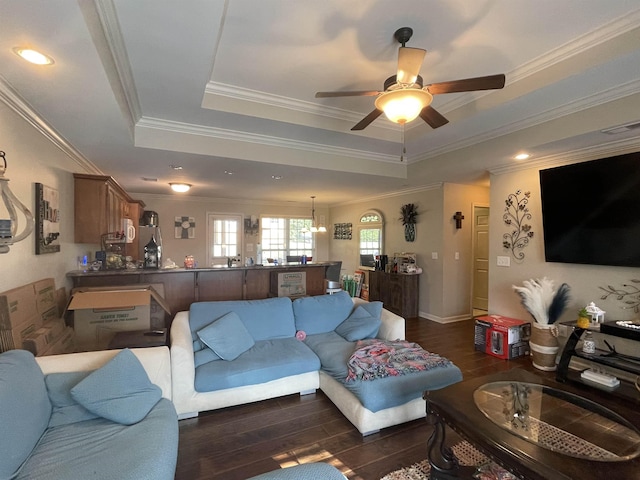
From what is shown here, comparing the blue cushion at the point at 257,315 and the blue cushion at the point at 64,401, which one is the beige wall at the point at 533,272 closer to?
the blue cushion at the point at 257,315

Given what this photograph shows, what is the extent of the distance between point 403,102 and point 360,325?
216 centimetres

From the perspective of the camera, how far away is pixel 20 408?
1.49 m

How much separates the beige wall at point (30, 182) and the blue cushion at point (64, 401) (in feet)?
2.74

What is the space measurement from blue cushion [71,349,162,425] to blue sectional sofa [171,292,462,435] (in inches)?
17.2

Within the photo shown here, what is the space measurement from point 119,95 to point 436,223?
4867 mm

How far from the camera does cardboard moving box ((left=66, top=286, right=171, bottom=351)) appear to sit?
2729 millimetres

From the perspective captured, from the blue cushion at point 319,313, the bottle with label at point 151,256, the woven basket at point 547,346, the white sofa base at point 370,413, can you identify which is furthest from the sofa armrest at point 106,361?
the woven basket at point 547,346

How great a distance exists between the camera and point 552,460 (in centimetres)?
132

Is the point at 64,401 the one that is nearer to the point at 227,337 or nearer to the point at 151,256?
the point at 227,337

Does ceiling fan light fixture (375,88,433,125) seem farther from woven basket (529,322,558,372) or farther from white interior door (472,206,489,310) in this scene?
white interior door (472,206,489,310)

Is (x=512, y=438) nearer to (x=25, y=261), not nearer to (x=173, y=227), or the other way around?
(x=25, y=261)

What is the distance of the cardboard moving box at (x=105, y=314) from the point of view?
273 centimetres

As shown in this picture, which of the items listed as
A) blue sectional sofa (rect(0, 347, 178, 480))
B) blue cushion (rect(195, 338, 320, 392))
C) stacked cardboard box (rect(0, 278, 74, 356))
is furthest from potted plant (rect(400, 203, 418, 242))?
stacked cardboard box (rect(0, 278, 74, 356))

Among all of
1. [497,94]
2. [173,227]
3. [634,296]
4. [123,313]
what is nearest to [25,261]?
[123,313]
